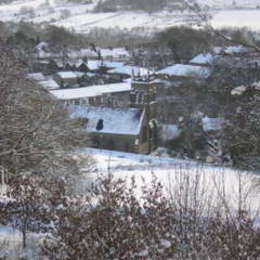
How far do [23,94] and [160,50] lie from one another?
53649 millimetres

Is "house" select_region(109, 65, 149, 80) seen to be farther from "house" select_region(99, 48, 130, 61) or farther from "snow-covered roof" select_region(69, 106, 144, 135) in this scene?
"snow-covered roof" select_region(69, 106, 144, 135)

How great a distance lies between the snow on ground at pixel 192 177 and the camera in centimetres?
628

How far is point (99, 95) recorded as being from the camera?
39594 mm

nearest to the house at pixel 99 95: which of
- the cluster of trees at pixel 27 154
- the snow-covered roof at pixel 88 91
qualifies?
the snow-covered roof at pixel 88 91

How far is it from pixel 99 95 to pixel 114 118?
12.9 metres

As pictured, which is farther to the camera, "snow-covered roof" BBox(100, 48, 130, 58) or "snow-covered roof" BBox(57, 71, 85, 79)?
"snow-covered roof" BBox(100, 48, 130, 58)

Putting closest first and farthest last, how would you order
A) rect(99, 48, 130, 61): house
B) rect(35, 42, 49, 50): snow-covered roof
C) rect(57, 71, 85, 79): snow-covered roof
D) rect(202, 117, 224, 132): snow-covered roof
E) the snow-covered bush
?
the snow-covered bush < rect(202, 117, 224, 132): snow-covered roof < rect(57, 71, 85, 79): snow-covered roof < rect(35, 42, 49, 50): snow-covered roof < rect(99, 48, 130, 61): house

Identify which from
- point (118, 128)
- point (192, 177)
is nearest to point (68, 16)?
point (118, 128)

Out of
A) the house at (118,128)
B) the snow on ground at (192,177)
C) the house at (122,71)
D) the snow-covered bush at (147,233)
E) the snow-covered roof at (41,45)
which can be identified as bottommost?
the house at (122,71)

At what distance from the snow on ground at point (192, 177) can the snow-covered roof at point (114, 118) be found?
511cm

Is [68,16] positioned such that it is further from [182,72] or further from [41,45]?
[182,72]

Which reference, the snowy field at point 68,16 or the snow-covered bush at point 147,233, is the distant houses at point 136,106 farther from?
the snowy field at point 68,16

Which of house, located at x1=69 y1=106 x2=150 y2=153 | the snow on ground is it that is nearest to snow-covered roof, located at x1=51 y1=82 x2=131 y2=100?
house, located at x1=69 y1=106 x2=150 y2=153

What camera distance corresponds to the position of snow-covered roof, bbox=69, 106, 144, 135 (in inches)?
1040
